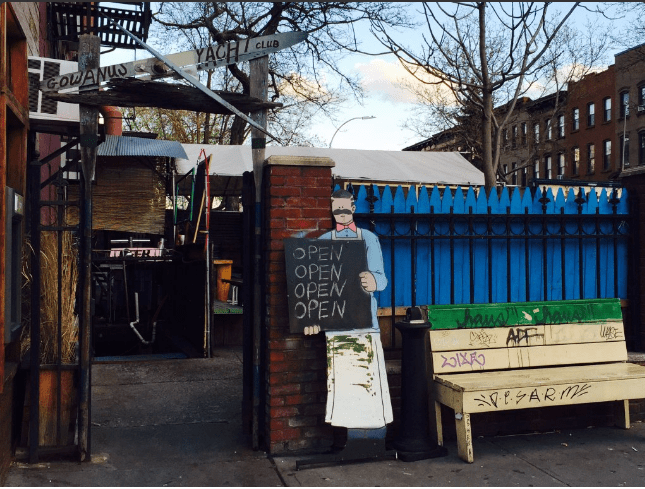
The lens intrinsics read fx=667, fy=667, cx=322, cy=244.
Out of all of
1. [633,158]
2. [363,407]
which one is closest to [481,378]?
[363,407]

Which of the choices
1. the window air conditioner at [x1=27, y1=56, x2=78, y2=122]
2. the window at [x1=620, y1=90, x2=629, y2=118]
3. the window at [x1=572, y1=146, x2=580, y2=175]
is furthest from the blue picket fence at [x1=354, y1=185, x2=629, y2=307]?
the window at [x1=572, y1=146, x2=580, y2=175]

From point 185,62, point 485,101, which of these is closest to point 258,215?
point 185,62

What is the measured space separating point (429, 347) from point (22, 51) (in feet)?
13.1

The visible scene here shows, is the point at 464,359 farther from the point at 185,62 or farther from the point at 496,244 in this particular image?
the point at 185,62

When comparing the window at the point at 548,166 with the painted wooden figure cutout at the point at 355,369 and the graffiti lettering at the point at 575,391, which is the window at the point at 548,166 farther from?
the painted wooden figure cutout at the point at 355,369

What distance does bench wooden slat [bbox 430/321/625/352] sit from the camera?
537 cm

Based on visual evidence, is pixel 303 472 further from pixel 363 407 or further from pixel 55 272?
pixel 55 272

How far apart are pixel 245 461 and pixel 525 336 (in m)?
2.53

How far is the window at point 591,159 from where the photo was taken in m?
45.9

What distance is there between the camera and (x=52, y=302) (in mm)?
5141

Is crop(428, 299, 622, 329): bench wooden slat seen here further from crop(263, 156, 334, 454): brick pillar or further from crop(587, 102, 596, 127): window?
crop(587, 102, 596, 127): window

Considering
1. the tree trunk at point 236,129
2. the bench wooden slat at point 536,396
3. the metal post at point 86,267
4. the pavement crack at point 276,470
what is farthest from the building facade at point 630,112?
the metal post at point 86,267

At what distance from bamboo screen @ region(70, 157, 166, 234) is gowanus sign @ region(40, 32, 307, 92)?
19.7 feet

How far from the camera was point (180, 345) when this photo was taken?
33.9 feet
